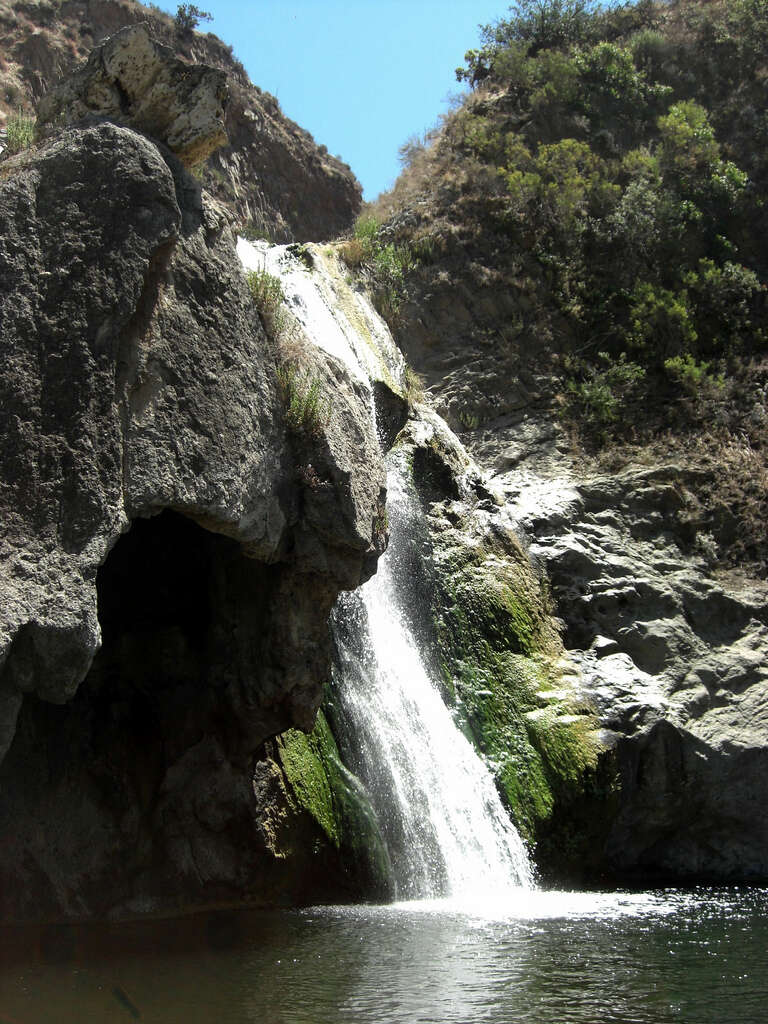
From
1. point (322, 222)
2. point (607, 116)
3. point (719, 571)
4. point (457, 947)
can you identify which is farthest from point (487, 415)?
point (322, 222)

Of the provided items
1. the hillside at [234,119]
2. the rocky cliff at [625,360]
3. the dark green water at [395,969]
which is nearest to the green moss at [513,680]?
the rocky cliff at [625,360]

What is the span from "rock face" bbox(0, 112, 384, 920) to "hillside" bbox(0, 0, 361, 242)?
18.2m

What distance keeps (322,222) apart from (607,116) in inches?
411

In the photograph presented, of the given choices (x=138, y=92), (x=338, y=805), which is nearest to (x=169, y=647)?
(x=338, y=805)

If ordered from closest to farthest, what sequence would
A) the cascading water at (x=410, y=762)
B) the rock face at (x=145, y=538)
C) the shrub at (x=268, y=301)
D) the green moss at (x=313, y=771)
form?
the rock face at (x=145, y=538)
the shrub at (x=268, y=301)
the green moss at (x=313, y=771)
the cascading water at (x=410, y=762)

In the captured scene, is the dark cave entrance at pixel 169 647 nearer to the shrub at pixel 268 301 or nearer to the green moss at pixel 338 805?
the green moss at pixel 338 805

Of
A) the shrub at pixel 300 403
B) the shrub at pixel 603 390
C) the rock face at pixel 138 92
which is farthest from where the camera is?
the shrub at pixel 603 390

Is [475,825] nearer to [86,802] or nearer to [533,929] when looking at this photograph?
[533,929]

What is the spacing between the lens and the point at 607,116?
A: 928 inches

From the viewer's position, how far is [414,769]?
432 inches

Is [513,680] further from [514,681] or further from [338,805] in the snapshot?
[338,805]

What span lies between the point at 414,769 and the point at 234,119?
78.4 ft

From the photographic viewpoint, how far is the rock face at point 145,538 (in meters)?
6.52

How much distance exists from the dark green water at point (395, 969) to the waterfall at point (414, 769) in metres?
1.05
